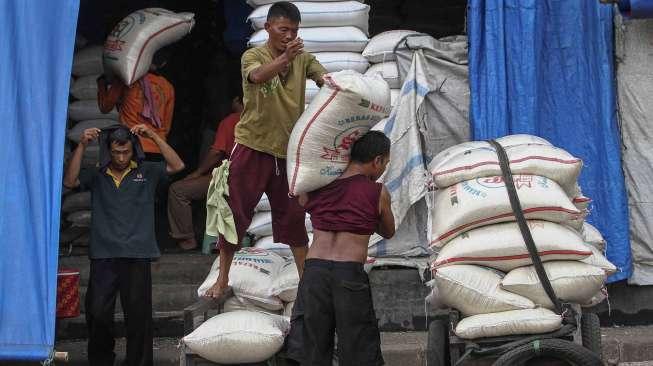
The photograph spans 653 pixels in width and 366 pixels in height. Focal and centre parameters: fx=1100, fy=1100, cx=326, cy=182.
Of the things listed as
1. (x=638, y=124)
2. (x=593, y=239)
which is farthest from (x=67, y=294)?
(x=638, y=124)

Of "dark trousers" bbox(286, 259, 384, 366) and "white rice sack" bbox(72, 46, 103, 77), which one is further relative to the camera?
"white rice sack" bbox(72, 46, 103, 77)

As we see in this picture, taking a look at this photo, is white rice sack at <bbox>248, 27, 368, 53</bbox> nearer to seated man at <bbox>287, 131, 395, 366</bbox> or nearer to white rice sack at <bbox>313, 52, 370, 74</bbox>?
white rice sack at <bbox>313, 52, 370, 74</bbox>

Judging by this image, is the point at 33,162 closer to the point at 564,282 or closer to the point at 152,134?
the point at 152,134

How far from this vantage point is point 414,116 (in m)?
7.76

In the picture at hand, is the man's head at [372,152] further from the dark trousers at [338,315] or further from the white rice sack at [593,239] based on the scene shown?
the white rice sack at [593,239]

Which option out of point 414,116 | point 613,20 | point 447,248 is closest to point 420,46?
point 414,116

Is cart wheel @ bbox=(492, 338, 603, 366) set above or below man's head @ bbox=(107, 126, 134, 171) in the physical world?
below

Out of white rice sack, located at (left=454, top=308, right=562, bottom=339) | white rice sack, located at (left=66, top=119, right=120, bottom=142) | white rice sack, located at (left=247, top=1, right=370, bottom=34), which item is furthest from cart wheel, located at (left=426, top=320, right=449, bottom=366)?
white rice sack, located at (left=66, top=119, right=120, bottom=142)

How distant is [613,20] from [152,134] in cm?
325

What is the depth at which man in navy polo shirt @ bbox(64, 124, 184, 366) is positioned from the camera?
23.2 ft

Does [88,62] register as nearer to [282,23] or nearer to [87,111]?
[87,111]

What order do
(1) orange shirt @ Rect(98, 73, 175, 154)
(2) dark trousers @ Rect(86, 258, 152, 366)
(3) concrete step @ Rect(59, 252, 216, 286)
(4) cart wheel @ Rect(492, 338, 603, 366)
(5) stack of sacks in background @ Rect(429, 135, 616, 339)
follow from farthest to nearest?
(1) orange shirt @ Rect(98, 73, 175, 154) → (3) concrete step @ Rect(59, 252, 216, 286) → (2) dark trousers @ Rect(86, 258, 152, 366) → (5) stack of sacks in background @ Rect(429, 135, 616, 339) → (4) cart wheel @ Rect(492, 338, 603, 366)

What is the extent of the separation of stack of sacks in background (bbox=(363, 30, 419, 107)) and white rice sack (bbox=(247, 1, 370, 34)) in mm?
240

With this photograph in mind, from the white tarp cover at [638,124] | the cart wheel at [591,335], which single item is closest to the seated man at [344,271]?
the cart wheel at [591,335]
